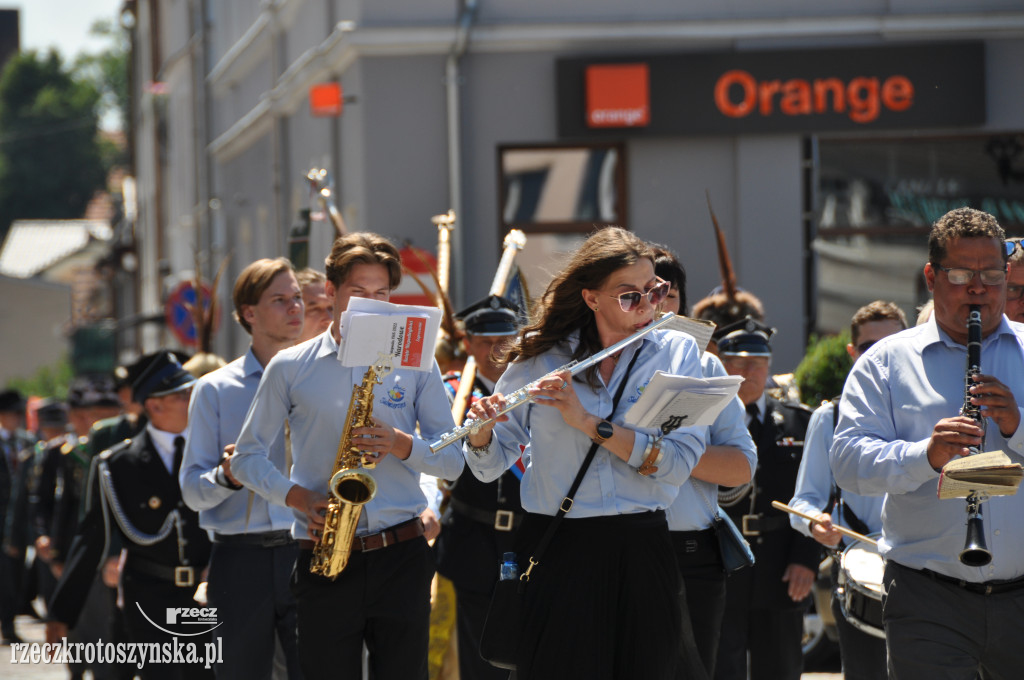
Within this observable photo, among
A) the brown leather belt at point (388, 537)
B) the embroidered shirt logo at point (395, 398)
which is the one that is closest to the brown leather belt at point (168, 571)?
the brown leather belt at point (388, 537)

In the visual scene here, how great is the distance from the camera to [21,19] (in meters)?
92.5

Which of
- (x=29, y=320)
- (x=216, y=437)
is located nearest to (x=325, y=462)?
(x=216, y=437)

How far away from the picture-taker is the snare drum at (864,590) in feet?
17.5

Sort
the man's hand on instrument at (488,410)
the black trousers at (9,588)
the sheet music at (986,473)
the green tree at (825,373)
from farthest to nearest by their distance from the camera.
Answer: the black trousers at (9,588), the green tree at (825,373), the man's hand on instrument at (488,410), the sheet music at (986,473)

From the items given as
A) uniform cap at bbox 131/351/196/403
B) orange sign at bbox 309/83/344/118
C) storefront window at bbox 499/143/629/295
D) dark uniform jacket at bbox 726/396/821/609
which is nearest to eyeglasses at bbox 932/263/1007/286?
dark uniform jacket at bbox 726/396/821/609

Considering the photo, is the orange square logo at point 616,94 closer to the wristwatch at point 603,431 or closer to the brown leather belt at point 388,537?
the brown leather belt at point 388,537

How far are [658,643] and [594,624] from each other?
0.67 ft

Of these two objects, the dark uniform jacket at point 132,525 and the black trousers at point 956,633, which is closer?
the black trousers at point 956,633

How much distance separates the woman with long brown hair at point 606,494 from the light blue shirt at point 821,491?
6.65ft

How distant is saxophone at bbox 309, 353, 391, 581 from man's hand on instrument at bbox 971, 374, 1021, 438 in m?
2.02

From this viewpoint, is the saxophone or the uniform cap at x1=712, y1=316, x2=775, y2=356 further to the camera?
the uniform cap at x1=712, y1=316, x2=775, y2=356

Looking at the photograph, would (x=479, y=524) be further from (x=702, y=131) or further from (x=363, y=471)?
(x=702, y=131)

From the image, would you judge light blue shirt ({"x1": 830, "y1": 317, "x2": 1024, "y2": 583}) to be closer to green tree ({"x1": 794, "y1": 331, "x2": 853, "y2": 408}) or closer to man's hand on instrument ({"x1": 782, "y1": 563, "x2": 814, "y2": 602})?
man's hand on instrument ({"x1": 782, "y1": 563, "x2": 814, "y2": 602})

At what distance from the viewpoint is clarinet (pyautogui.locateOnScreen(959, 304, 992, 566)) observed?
4.31 m
